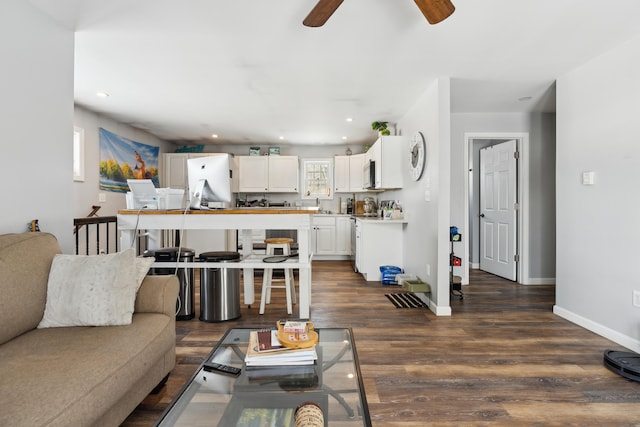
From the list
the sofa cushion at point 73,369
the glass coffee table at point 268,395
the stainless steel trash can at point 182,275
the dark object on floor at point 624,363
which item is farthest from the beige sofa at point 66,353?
the dark object on floor at point 624,363

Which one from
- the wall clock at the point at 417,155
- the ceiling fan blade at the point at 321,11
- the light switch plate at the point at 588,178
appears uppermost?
the ceiling fan blade at the point at 321,11

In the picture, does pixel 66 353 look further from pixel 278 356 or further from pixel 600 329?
pixel 600 329

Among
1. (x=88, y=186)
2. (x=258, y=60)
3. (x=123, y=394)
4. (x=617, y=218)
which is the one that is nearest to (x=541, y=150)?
(x=617, y=218)

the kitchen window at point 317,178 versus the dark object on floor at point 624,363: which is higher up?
the kitchen window at point 317,178

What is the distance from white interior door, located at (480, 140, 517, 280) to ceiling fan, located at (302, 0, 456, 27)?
3.49 m

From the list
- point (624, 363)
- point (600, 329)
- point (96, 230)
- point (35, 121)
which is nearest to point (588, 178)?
point (600, 329)

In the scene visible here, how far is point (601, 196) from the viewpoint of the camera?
2.80 m

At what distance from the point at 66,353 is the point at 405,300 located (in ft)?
10.6

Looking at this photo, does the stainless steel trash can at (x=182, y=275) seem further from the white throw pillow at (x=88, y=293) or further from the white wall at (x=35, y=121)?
the white throw pillow at (x=88, y=293)

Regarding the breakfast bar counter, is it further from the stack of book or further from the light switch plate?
the light switch plate

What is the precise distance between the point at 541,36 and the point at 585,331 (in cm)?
255

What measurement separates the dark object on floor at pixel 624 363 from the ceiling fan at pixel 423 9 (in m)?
2.49

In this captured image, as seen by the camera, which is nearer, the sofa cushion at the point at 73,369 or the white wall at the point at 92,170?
the sofa cushion at the point at 73,369

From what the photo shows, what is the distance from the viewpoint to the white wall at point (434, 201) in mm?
3359
